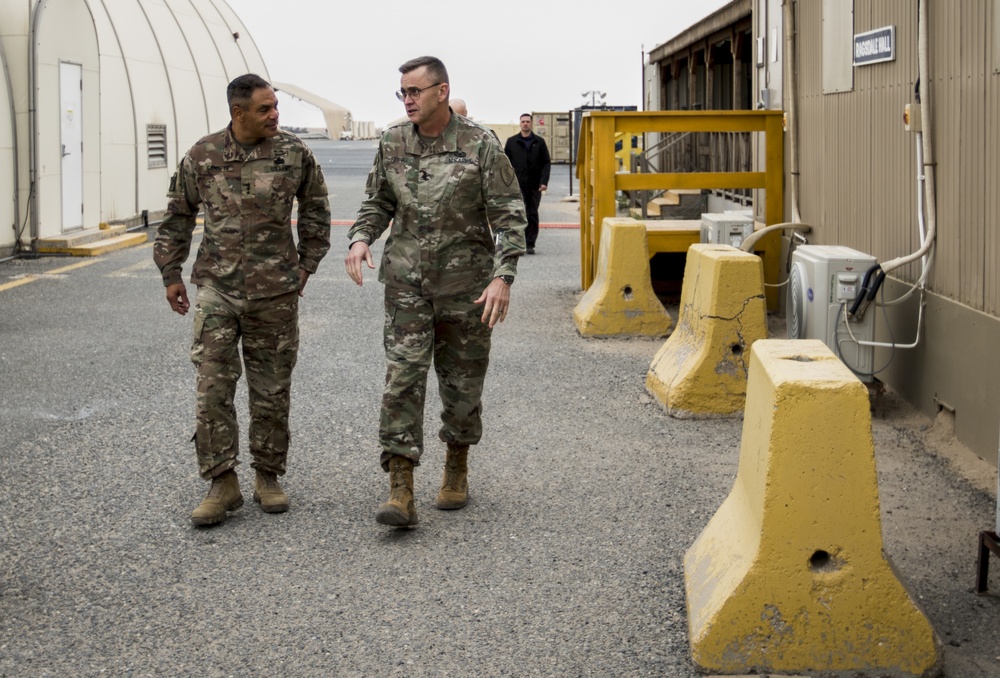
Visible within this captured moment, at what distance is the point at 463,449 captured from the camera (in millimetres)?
5895

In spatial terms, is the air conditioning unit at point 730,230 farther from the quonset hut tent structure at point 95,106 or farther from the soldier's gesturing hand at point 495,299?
the quonset hut tent structure at point 95,106

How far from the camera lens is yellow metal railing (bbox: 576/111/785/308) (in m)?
11.4

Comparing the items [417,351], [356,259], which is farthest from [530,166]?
[356,259]

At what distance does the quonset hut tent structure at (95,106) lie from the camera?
16.8m

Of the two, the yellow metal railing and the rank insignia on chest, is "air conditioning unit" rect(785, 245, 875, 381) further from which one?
the yellow metal railing

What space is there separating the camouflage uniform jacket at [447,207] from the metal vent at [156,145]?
1735cm

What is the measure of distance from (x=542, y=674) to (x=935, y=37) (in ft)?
15.4

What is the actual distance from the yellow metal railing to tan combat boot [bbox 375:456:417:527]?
6.33 metres

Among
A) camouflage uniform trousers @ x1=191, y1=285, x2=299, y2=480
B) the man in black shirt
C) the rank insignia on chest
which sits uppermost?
the man in black shirt

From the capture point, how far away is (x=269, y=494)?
5.87 m

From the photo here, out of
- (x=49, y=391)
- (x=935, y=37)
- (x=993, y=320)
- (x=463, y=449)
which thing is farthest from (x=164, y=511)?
(x=935, y=37)

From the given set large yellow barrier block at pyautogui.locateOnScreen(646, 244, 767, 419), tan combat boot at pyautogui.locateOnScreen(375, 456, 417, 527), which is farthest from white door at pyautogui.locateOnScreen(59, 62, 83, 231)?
tan combat boot at pyautogui.locateOnScreen(375, 456, 417, 527)

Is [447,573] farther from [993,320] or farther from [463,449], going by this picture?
[993,320]

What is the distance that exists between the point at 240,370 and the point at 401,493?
940 millimetres
